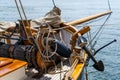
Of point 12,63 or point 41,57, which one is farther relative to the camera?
point 41,57

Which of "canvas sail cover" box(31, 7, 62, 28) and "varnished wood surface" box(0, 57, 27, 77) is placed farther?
"canvas sail cover" box(31, 7, 62, 28)

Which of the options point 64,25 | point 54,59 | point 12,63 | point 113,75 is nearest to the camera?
point 12,63

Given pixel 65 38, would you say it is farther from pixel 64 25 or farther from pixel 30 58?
pixel 30 58

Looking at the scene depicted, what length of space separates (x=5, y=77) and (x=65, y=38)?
338cm

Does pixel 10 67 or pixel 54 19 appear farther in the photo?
pixel 54 19

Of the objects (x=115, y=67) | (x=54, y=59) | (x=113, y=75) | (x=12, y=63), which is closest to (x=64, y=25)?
(x=54, y=59)

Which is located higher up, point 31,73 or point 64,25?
point 64,25

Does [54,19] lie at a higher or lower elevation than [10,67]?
higher

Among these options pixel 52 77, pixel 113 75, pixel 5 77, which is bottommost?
pixel 113 75

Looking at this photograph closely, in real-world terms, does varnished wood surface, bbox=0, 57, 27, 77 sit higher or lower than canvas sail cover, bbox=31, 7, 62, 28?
lower

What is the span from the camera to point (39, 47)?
21.0ft

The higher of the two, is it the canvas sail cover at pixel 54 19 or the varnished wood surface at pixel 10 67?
the canvas sail cover at pixel 54 19

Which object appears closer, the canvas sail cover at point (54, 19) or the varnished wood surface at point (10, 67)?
the varnished wood surface at point (10, 67)

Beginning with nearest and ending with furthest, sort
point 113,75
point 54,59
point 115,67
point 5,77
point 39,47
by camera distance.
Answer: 1. point 5,77
2. point 39,47
3. point 54,59
4. point 113,75
5. point 115,67
